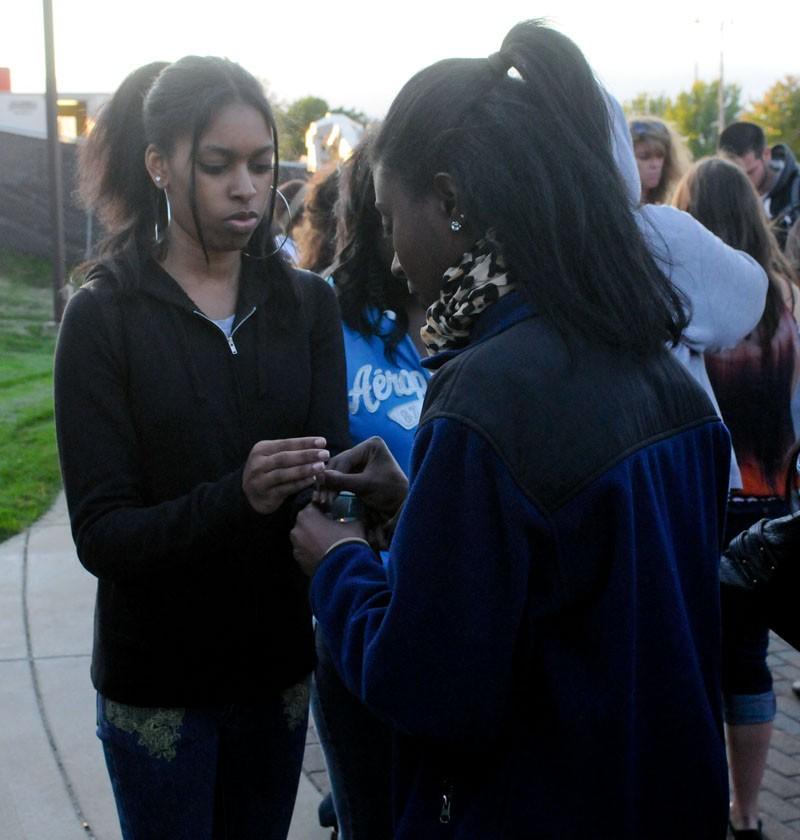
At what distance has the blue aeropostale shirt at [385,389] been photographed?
3.03 metres

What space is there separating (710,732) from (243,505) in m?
0.87

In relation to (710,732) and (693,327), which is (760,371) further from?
(710,732)

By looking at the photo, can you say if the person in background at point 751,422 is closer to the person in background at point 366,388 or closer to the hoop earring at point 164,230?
the person in background at point 366,388

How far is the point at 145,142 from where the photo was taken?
2.49 meters

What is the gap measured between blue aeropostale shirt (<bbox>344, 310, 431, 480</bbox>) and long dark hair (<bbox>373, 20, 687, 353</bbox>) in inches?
50.4

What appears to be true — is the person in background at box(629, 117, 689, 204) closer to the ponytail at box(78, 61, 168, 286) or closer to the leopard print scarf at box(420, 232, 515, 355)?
the ponytail at box(78, 61, 168, 286)

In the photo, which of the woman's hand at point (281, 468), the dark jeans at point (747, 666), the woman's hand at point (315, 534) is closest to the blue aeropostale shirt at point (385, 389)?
the woman's hand at point (281, 468)

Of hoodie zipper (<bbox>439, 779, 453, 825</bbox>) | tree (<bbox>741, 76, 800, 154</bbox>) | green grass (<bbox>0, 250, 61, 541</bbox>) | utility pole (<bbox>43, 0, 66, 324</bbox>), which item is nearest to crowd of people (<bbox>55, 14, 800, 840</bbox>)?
hoodie zipper (<bbox>439, 779, 453, 825</bbox>)

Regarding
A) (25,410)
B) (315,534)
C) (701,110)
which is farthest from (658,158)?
(701,110)

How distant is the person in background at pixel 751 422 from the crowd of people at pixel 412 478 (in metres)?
1.18

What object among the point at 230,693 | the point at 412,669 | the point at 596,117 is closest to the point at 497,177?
the point at 596,117

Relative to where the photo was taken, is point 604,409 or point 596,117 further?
point 596,117

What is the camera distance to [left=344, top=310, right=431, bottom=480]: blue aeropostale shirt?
→ 9.93 feet

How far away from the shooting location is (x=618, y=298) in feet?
5.59
